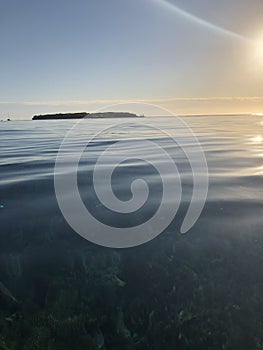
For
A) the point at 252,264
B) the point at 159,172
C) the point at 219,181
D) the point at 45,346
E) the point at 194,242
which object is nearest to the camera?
the point at 45,346

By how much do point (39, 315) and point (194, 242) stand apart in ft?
8.91

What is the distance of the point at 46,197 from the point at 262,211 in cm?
518

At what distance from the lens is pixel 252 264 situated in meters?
4.09

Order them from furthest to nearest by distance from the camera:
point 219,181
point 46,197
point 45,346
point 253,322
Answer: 1. point 219,181
2. point 46,197
3. point 253,322
4. point 45,346

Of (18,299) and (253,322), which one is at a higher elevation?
(18,299)

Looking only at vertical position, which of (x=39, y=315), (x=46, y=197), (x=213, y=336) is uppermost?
(x=46, y=197)

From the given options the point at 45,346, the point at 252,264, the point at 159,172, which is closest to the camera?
the point at 45,346

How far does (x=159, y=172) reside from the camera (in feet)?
32.0

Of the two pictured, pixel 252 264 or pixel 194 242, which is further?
pixel 194 242

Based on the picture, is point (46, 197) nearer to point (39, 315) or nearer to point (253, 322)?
point (39, 315)

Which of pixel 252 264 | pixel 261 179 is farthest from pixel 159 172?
pixel 252 264

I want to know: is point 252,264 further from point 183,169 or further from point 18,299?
point 183,169

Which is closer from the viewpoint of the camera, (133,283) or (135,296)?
(135,296)

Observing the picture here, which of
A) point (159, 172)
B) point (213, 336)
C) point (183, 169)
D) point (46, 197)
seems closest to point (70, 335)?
point (213, 336)
